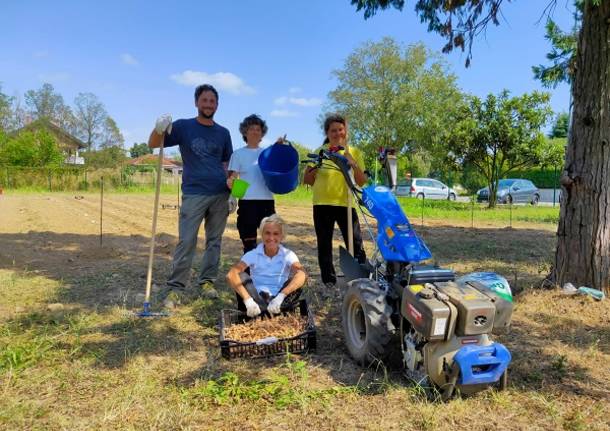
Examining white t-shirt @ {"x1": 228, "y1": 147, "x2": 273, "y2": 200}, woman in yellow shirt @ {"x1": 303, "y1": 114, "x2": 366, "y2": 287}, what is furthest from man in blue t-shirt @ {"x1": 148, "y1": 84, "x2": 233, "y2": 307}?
woman in yellow shirt @ {"x1": 303, "y1": 114, "x2": 366, "y2": 287}

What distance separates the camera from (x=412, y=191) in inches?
970

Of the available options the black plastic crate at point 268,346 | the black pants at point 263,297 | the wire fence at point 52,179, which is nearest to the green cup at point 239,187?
the black pants at point 263,297

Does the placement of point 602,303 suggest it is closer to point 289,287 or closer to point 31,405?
point 289,287

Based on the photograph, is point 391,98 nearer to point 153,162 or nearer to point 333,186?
point 333,186

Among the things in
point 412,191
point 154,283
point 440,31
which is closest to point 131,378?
point 154,283

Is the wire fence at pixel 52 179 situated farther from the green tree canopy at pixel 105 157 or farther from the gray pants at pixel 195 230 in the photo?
the gray pants at pixel 195 230

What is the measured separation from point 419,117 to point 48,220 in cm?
2515

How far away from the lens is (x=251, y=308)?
340cm

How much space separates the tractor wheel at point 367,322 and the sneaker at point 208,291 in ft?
5.72

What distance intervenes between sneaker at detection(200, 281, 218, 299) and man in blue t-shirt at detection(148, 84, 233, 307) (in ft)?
0.04

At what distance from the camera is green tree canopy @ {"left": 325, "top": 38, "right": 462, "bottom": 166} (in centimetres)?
3125

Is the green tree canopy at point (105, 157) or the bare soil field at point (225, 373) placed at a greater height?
the green tree canopy at point (105, 157)

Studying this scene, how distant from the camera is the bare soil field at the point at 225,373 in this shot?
239cm

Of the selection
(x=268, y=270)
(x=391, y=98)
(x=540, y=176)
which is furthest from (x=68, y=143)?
(x=268, y=270)
